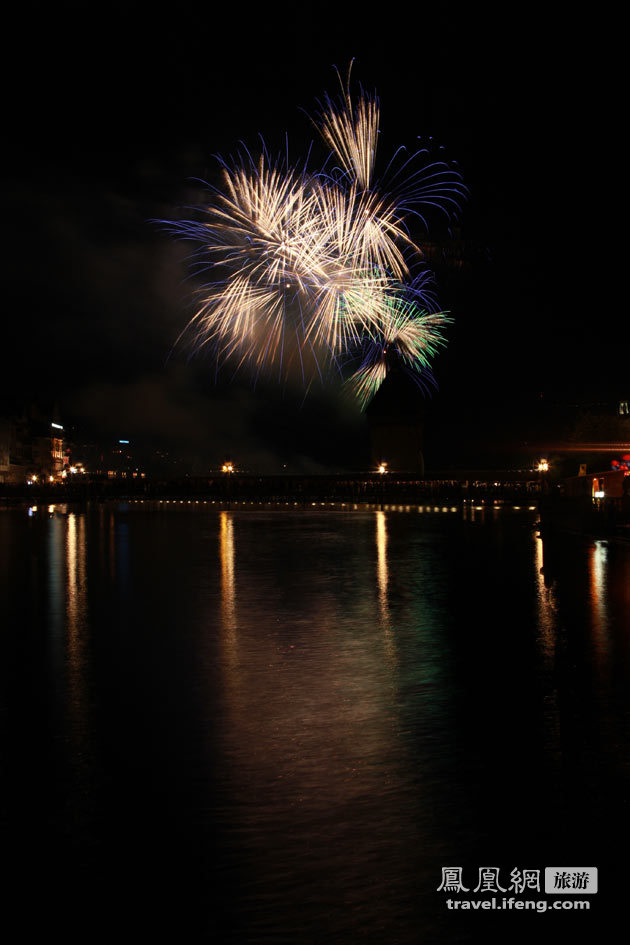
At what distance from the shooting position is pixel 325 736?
22.1 feet

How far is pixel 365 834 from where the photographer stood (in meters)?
4.79

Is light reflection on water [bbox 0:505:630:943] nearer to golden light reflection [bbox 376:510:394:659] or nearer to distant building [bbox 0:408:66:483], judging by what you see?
golden light reflection [bbox 376:510:394:659]

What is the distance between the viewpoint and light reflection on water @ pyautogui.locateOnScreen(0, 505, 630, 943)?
4.40m

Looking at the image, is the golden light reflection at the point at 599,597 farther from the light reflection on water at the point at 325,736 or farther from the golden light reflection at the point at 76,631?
the golden light reflection at the point at 76,631

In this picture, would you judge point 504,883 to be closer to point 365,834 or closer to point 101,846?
point 365,834

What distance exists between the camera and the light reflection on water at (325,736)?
4.40 meters

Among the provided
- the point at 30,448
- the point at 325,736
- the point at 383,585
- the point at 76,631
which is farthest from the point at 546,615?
the point at 30,448

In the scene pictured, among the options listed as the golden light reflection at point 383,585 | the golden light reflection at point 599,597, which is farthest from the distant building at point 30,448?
the golden light reflection at point 599,597

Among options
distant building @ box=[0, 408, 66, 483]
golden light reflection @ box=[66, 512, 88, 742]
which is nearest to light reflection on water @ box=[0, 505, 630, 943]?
golden light reflection @ box=[66, 512, 88, 742]

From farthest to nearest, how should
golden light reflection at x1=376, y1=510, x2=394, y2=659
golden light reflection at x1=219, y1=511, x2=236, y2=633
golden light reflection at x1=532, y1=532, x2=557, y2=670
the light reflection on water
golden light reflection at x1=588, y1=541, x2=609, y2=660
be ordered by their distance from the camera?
golden light reflection at x1=219, y1=511, x2=236, y2=633
golden light reflection at x1=376, y1=510, x2=394, y2=659
golden light reflection at x1=588, y1=541, x2=609, y2=660
golden light reflection at x1=532, y1=532, x2=557, y2=670
the light reflection on water

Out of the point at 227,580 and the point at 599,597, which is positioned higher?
the point at 227,580

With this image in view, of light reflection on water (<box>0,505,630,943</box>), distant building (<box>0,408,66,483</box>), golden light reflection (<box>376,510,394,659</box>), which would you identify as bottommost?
light reflection on water (<box>0,505,630,943</box>)

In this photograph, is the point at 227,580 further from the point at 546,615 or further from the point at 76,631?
the point at 546,615

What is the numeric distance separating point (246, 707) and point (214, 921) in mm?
3780
